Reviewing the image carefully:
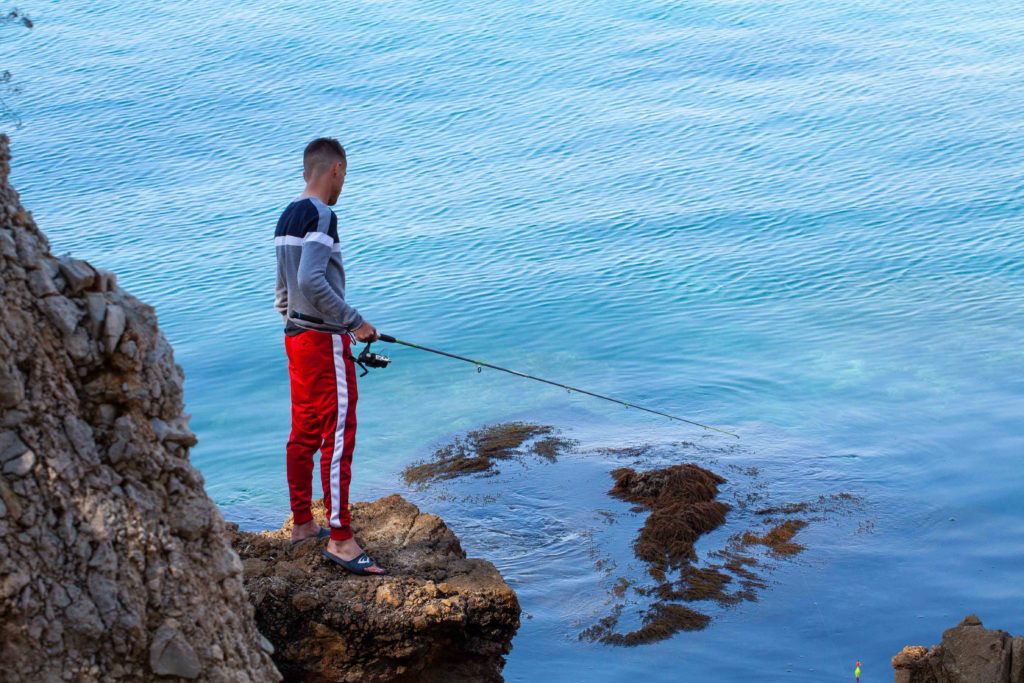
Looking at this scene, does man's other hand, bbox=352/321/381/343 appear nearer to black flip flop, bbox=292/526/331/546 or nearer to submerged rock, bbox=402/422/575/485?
black flip flop, bbox=292/526/331/546

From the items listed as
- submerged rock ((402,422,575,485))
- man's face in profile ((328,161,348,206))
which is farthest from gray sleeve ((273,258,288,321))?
submerged rock ((402,422,575,485))

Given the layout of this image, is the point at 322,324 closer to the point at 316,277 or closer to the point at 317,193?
the point at 316,277

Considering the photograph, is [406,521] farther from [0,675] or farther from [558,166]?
[558,166]

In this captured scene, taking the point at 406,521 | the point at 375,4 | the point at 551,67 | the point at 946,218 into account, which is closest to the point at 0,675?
the point at 406,521

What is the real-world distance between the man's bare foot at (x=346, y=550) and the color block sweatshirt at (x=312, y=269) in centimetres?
77

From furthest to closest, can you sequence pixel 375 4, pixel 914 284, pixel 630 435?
pixel 375 4
pixel 914 284
pixel 630 435

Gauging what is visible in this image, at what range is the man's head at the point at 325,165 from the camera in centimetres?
405

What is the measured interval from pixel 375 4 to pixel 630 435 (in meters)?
15.8

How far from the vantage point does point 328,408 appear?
160 inches

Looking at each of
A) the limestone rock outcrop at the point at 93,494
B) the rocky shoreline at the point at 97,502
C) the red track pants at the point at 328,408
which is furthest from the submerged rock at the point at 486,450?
the limestone rock outcrop at the point at 93,494

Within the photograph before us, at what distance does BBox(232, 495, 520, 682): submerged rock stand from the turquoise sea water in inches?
33.6

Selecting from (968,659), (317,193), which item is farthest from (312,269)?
(968,659)

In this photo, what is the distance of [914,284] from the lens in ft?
37.0

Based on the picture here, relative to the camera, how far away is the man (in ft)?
12.9
